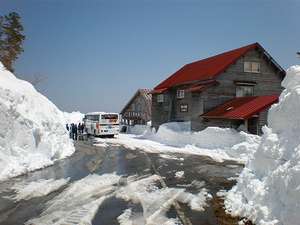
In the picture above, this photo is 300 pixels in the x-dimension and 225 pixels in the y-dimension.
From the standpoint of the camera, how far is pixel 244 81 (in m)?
30.6

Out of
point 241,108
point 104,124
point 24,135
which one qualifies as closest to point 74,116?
point 104,124

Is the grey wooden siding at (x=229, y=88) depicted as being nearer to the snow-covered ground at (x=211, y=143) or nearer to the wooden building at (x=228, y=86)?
the wooden building at (x=228, y=86)

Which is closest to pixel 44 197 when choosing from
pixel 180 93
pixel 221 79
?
pixel 221 79

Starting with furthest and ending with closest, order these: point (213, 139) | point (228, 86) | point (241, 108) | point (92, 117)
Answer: point (92, 117), point (228, 86), point (241, 108), point (213, 139)

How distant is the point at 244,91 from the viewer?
30938mm

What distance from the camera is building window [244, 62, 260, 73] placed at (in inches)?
1213

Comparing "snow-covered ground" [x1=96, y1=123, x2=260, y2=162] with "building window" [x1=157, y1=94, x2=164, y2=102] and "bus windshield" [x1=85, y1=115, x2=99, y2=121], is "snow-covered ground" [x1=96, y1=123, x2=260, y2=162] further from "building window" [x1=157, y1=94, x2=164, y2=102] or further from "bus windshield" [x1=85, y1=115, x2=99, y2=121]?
"bus windshield" [x1=85, y1=115, x2=99, y2=121]

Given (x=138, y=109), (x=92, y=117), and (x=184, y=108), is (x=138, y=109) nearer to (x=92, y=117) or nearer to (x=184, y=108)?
(x=92, y=117)

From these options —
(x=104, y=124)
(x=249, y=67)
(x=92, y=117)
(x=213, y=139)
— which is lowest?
(x=213, y=139)

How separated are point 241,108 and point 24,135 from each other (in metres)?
17.0

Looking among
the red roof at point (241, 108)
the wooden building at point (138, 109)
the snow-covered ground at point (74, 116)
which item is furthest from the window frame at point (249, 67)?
the snow-covered ground at point (74, 116)

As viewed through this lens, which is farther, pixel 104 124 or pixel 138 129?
pixel 138 129

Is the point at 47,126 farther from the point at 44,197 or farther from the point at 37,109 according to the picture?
the point at 44,197

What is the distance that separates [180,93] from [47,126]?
63.0ft
